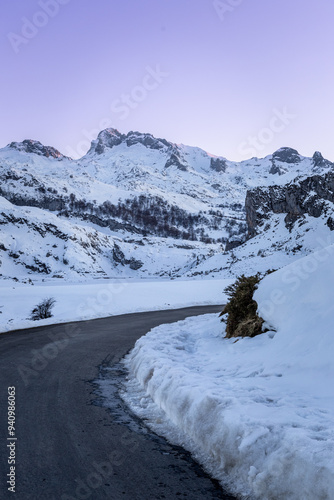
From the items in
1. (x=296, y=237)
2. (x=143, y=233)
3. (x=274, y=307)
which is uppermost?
Result: (x=143, y=233)

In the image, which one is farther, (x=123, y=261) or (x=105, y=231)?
(x=105, y=231)

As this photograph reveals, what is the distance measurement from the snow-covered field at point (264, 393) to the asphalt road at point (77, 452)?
35 centimetres

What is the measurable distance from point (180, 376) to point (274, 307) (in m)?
3.18

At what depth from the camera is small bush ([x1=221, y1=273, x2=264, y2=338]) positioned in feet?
26.6

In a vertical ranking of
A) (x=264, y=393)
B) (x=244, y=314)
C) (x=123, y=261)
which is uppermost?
(x=123, y=261)

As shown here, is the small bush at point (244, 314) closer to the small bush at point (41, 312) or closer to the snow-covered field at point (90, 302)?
the snow-covered field at point (90, 302)

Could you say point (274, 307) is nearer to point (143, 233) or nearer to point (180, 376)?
point (180, 376)

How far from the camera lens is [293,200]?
225ft

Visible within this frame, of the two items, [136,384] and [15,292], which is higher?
[15,292]

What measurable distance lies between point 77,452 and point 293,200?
7126 centimetres

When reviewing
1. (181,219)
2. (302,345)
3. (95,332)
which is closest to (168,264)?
(181,219)

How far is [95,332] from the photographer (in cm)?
1253

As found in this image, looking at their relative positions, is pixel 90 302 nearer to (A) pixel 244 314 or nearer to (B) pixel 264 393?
(A) pixel 244 314

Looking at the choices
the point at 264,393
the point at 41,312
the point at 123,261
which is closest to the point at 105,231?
the point at 123,261
